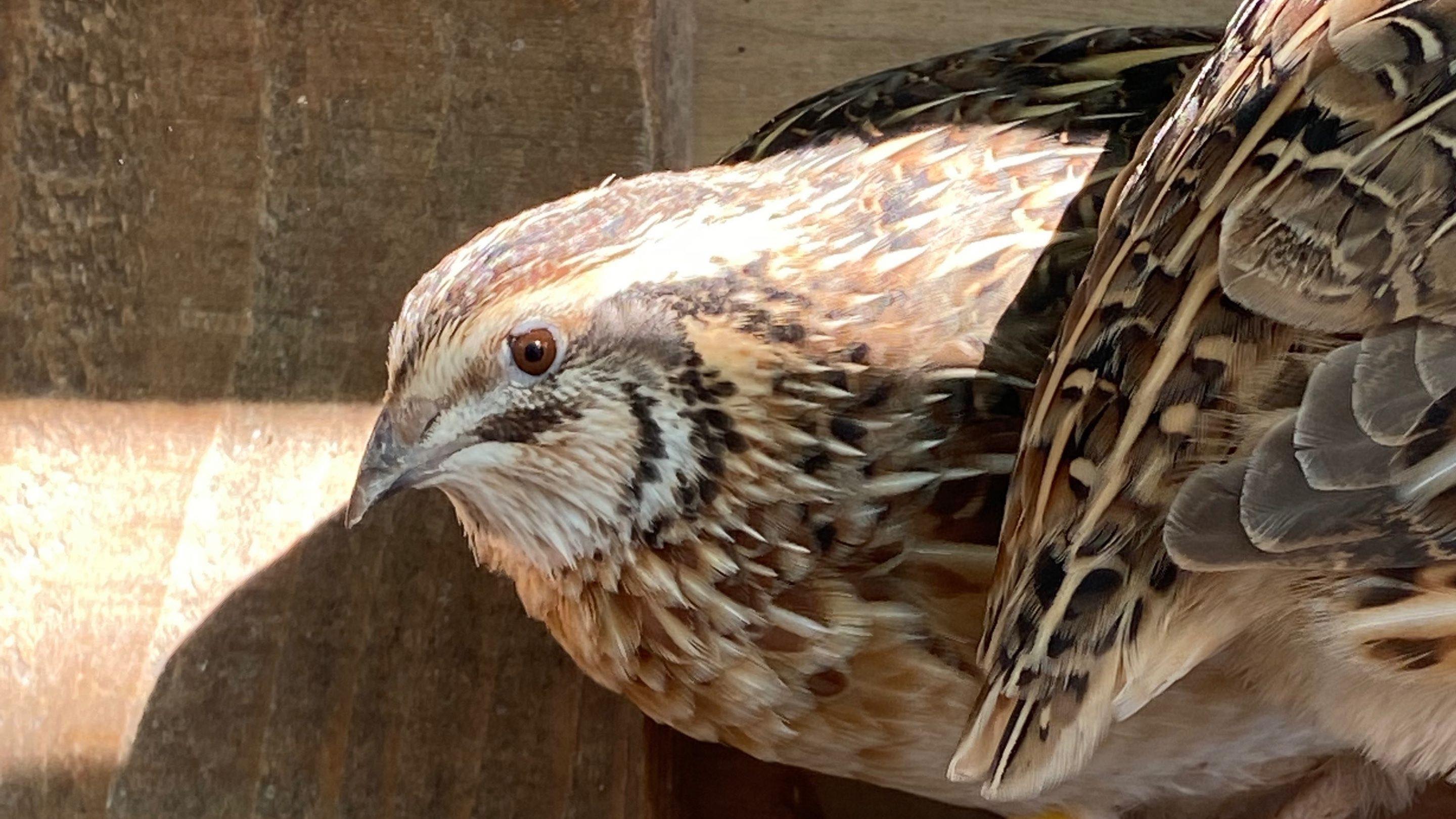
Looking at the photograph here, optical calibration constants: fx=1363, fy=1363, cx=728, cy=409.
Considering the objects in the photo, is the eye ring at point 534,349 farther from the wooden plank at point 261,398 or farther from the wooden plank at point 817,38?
the wooden plank at point 817,38

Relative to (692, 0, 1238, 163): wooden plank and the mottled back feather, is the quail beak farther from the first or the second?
(692, 0, 1238, 163): wooden plank

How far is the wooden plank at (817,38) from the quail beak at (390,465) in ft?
2.29

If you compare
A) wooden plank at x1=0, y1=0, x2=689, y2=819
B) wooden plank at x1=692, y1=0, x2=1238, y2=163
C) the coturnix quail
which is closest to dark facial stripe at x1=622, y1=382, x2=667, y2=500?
the coturnix quail

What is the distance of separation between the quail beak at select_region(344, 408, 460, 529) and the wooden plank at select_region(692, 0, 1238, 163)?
2.29ft

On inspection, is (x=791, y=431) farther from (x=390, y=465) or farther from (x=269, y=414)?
(x=269, y=414)

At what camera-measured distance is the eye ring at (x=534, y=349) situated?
104cm

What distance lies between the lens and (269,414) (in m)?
1.27

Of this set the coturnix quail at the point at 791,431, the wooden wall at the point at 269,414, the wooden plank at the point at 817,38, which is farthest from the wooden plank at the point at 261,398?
the wooden plank at the point at 817,38

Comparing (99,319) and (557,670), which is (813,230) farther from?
(99,319)

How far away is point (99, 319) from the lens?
4.17ft

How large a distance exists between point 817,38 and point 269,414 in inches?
32.9

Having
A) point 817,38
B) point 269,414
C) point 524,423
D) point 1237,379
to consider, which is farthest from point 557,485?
point 817,38

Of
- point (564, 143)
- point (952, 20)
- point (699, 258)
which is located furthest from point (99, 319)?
point (952, 20)

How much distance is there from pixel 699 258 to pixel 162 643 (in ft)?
1.91
